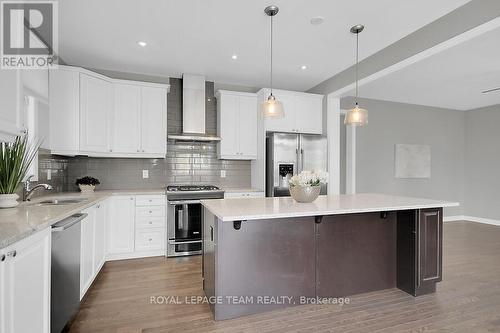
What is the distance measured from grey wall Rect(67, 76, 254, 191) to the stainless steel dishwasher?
2.06 meters

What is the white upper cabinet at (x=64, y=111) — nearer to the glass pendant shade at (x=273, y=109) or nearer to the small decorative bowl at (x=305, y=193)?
the glass pendant shade at (x=273, y=109)

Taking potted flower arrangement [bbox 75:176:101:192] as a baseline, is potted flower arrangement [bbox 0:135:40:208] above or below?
above

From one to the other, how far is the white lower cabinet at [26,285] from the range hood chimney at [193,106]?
273 cm

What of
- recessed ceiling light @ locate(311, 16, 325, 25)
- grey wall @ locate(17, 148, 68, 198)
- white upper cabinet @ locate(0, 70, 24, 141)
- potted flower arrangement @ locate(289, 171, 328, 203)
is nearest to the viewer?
white upper cabinet @ locate(0, 70, 24, 141)

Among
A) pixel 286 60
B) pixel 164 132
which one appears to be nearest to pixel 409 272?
pixel 286 60

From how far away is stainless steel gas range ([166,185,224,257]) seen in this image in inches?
147

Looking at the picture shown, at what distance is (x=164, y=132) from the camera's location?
4.05 meters

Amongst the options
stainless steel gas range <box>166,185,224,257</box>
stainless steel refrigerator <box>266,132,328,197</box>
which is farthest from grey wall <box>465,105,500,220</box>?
stainless steel gas range <box>166,185,224,257</box>

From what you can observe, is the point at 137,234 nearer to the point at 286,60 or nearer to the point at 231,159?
the point at 231,159

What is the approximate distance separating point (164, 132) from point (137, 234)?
4.96ft

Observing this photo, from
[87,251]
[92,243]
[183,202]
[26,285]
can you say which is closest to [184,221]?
[183,202]

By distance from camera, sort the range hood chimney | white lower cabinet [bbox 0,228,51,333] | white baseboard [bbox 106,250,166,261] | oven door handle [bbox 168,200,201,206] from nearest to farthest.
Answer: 1. white lower cabinet [bbox 0,228,51,333]
2. white baseboard [bbox 106,250,166,261]
3. oven door handle [bbox 168,200,201,206]
4. the range hood chimney

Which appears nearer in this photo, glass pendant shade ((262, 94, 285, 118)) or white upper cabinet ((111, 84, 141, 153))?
glass pendant shade ((262, 94, 285, 118))

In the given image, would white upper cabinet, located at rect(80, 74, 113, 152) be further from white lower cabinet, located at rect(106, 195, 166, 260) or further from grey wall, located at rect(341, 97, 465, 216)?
grey wall, located at rect(341, 97, 465, 216)
